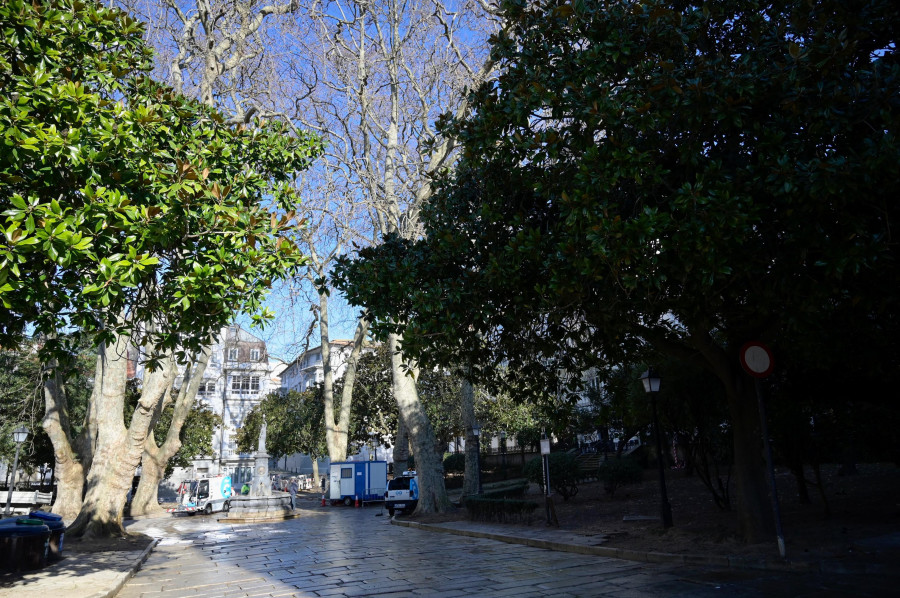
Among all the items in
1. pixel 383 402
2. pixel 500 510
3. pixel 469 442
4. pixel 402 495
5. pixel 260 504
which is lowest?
pixel 260 504

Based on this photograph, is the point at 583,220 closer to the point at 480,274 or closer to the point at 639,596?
the point at 480,274

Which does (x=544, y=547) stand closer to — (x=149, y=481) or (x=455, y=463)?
(x=149, y=481)

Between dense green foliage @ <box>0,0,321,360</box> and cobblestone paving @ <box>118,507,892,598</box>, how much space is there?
4529 mm

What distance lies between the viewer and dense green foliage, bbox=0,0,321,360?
6156mm

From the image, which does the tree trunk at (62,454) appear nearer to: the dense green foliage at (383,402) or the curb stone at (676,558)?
the curb stone at (676,558)

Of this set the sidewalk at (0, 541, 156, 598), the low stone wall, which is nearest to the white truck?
the low stone wall

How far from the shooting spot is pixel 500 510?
60.3ft

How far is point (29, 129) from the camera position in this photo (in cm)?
625

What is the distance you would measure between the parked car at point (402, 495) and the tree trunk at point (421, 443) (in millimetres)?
2190

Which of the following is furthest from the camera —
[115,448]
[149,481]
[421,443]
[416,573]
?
[149,481]

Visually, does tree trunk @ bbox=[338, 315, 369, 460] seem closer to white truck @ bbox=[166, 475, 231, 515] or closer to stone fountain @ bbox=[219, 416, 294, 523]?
stone fountain @ bbox=[219, 416, 294, 523]

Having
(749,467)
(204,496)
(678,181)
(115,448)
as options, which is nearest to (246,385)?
(204,496)

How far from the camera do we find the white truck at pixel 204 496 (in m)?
31.8

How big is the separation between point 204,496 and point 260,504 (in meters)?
7.21
